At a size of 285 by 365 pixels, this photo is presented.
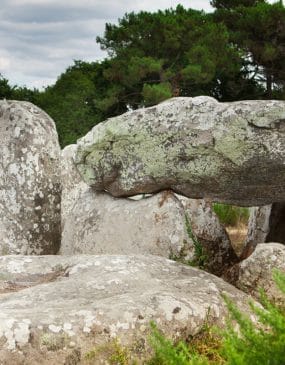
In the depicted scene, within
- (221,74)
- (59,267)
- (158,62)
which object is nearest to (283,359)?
(59,267)

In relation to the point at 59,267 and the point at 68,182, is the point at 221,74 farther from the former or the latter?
the point at 59,267

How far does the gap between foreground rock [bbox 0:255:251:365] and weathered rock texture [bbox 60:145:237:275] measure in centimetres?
128

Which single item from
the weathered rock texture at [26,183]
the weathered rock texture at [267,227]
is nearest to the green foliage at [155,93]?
the weathered rock texture at [267,227]

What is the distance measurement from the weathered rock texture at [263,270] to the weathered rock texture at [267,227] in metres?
2.21

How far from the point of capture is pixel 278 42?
2722 cm

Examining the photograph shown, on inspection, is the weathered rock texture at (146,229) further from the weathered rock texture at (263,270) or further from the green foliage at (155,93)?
the green foliage at (155,93)

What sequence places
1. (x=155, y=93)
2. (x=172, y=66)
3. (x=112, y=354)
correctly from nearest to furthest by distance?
(x=112, y=354) → (x=155, y=93) → (x=172, y=66)

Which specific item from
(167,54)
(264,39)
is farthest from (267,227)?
(264,39)

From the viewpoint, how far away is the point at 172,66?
25750mm

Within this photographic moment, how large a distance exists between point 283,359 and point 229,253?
561 cm

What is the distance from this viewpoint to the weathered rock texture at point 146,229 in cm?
818

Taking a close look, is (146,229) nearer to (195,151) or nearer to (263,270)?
(195,151)

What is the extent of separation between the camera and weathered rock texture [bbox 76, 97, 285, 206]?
308 inches

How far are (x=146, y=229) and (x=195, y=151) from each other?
39.3 inches
